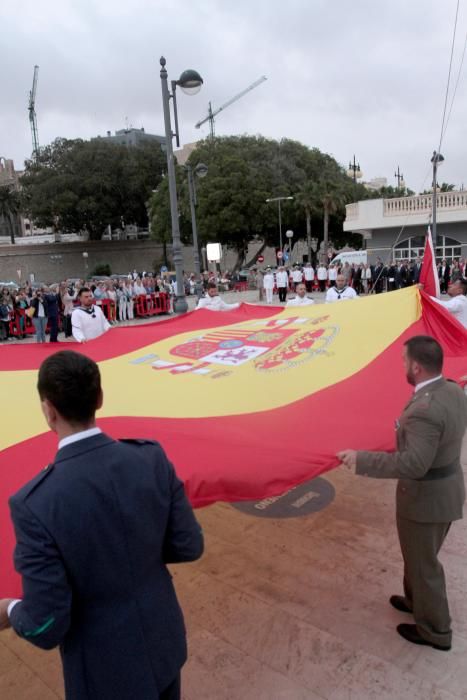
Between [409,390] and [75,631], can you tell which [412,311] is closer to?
[409,390]

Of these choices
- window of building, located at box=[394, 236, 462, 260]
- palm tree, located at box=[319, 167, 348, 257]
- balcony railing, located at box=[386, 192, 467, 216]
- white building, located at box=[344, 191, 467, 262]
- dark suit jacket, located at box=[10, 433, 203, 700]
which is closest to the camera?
dark suit jacket, located at box=[10, 433, 203, 700]

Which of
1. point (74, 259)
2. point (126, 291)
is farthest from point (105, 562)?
point (74, 259)

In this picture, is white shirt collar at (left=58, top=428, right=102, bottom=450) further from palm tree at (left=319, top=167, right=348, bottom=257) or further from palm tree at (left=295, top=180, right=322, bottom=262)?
palm tree at (left=295, top=180, right=322, bottom=262)

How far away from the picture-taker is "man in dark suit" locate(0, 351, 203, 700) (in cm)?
161

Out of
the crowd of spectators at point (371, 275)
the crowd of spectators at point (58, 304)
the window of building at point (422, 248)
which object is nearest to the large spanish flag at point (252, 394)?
the crowd of spectators at point (58, 304)

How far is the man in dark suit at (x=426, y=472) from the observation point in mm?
2859

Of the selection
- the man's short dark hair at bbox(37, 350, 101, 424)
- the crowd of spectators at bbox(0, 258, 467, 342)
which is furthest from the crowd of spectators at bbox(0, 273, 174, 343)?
the man's short dark hair at bbox(37, 350, 101, 424)

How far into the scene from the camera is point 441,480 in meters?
3.05

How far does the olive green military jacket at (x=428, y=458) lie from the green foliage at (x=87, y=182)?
164 feet

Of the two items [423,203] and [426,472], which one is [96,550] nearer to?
[426,472]

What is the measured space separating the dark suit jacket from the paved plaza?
4.71 feet

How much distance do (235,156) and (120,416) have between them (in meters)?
42.1

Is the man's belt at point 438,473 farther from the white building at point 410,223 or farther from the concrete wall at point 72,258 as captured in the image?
the concrete wall at point 72,258

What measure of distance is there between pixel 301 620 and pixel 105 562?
7.58 feet
